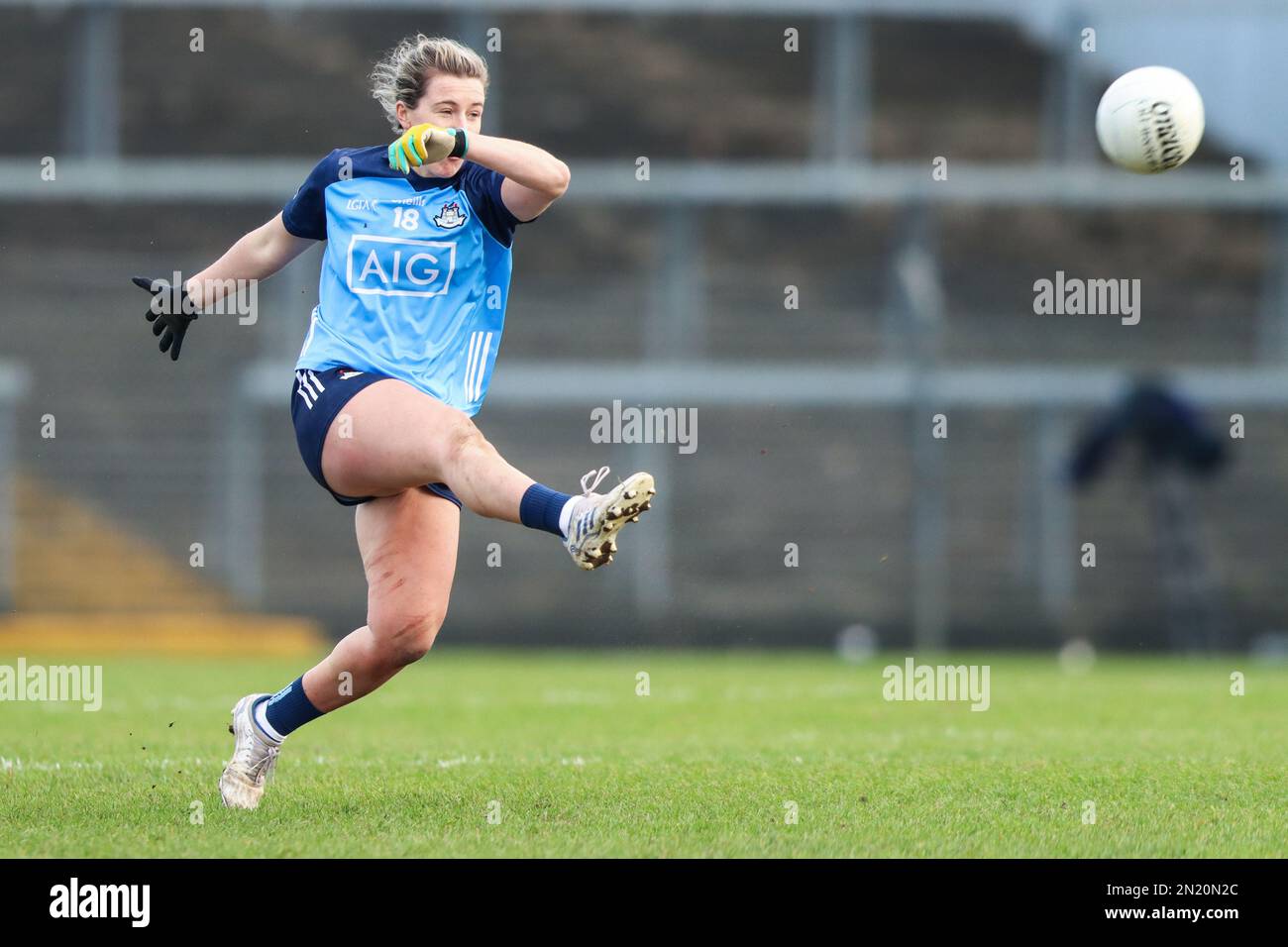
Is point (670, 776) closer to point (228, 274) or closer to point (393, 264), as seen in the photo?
point (393, 264)

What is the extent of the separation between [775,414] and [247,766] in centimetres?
1134

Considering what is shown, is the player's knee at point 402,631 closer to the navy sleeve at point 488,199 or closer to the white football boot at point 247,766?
the white football boot at point 247,766

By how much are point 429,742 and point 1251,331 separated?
11.3m

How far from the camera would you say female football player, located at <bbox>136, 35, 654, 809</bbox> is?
16.5 feet

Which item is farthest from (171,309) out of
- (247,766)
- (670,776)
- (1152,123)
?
(1152,123)

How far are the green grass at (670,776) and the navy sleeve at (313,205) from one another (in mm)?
1759

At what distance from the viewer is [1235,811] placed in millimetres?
4918

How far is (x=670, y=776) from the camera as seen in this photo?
5.67m

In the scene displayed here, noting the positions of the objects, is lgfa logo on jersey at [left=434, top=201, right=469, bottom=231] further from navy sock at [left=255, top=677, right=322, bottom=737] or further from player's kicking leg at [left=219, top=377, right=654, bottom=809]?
navy sock at [left=255, top=677, right=322, bottom=737]

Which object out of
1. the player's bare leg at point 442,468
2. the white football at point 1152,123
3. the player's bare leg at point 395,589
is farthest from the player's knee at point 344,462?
the white football at point 1152,123

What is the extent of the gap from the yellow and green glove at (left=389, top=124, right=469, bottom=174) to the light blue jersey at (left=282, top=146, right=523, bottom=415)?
470 millimetres
